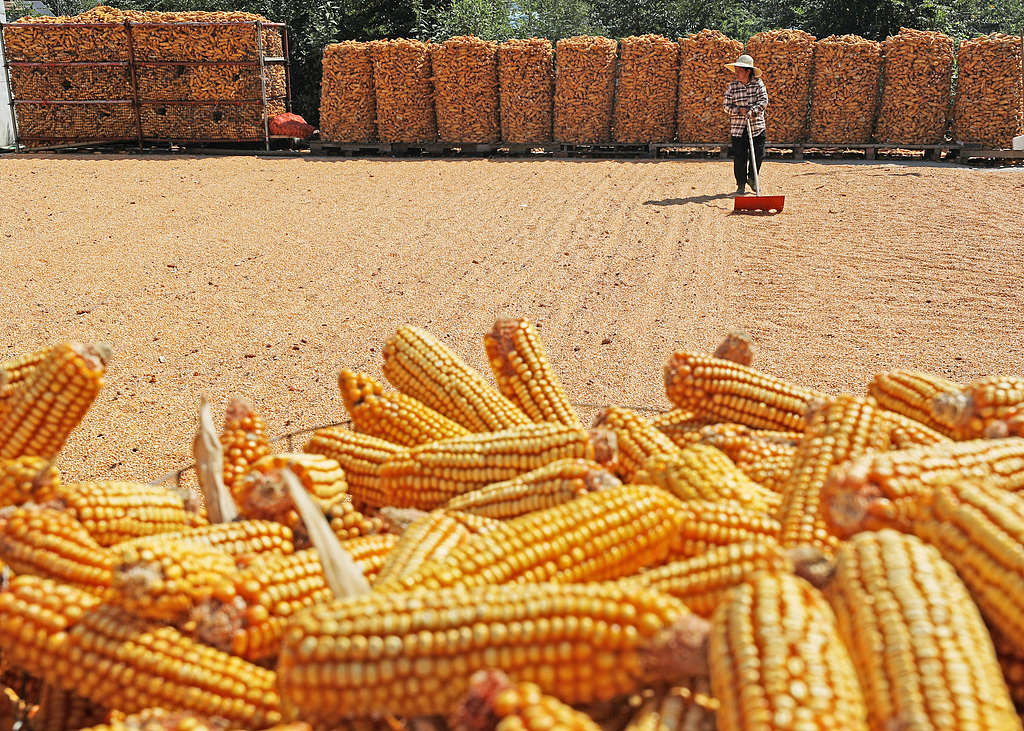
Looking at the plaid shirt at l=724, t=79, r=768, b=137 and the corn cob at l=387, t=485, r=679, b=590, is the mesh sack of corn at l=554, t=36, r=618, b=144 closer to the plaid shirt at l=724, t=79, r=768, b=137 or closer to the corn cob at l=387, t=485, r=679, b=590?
the plaid shirt at l=724, t=79, r=768, b=137

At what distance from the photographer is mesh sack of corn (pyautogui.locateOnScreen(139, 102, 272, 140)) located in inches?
717

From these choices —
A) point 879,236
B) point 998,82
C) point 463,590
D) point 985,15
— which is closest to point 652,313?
point 879,236

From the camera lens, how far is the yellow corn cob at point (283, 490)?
1.98m

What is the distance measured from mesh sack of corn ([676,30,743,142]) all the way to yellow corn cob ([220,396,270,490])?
Answer: 1594 cm

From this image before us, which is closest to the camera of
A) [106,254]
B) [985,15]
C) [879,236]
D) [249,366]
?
[249,366]

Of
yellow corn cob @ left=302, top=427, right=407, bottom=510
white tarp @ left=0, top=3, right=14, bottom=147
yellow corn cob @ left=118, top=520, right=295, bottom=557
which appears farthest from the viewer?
white tarp @ left=0, top=3, right=14, bottom=147

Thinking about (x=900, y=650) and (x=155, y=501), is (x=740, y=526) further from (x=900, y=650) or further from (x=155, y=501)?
(x=155, y=501)

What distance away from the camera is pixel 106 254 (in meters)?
9.30

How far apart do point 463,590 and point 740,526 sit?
0.68m

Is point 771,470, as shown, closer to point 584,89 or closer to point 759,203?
point 759,203

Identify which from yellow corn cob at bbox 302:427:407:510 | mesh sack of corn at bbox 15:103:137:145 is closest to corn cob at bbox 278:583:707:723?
yellow corn cob at bbox 302:427:407:510

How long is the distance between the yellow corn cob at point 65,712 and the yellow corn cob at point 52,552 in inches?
7.9

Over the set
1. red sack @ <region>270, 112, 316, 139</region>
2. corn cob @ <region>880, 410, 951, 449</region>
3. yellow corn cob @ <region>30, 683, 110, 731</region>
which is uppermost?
red sack @ <region>270, 112, 316, 139</region>

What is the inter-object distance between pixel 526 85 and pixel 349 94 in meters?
3.74
